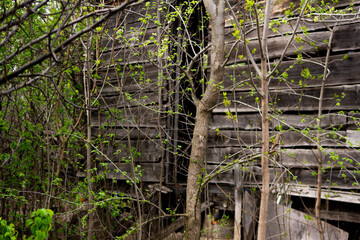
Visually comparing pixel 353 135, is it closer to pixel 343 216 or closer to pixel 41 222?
pixel 343 216

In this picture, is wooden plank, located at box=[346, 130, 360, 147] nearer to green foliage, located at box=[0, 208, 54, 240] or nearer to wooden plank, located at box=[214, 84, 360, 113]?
wooden plank, located at box=[214, 84, 360, 113]

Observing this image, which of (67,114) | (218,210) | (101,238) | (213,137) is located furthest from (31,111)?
(218,210)

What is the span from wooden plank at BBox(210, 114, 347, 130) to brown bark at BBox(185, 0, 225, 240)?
49 cm

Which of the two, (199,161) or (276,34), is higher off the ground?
(276,34)

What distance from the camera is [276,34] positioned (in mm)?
5469

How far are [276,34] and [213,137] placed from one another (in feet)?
6.22

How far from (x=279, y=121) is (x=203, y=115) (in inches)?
41.4

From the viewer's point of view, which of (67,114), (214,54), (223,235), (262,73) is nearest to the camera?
(262,73)

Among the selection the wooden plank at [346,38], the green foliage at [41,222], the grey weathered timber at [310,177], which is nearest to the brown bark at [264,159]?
the grey weathered timber at [310,177]

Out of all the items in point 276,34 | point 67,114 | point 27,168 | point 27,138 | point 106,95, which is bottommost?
point 27,168

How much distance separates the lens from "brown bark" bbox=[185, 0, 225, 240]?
4.37 metres

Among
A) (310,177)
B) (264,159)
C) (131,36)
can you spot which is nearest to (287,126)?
(310,177)

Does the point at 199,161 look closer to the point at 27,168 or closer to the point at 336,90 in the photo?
the point at 336,90

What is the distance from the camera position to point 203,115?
15.2 feet
